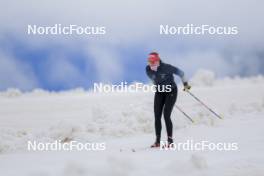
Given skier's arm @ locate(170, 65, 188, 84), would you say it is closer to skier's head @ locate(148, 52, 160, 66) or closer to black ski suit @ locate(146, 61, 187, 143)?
black ski suit @ locate(146, 61, 187, 143)

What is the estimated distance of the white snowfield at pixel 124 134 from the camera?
24.7 ft

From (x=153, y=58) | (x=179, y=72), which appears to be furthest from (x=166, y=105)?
(x=153, y=58)

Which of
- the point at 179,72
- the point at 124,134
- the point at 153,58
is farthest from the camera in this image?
the point at 124,134

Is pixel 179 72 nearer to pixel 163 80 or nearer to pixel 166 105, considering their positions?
pixel 163 80

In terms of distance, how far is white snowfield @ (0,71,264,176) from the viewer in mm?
7531

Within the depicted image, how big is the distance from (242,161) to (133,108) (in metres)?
8.53

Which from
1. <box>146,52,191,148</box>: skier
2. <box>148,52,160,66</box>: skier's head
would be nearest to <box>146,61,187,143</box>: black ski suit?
<box>146,52,191,148</box>: skier

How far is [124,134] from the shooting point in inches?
571

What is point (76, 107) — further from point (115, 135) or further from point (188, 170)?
point (188, 170)

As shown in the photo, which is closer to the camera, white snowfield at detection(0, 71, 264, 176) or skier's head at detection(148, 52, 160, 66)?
white snowfield at detection(0, 71, 264, 176)

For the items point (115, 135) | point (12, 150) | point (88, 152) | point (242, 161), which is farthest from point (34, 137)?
point (242, 161)

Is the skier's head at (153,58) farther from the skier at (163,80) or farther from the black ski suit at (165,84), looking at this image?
the black ski suit at (165,84)

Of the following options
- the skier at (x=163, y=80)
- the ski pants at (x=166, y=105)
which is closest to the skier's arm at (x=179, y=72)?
the skier at (x=163, y=80)

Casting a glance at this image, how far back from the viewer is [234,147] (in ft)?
32.2
